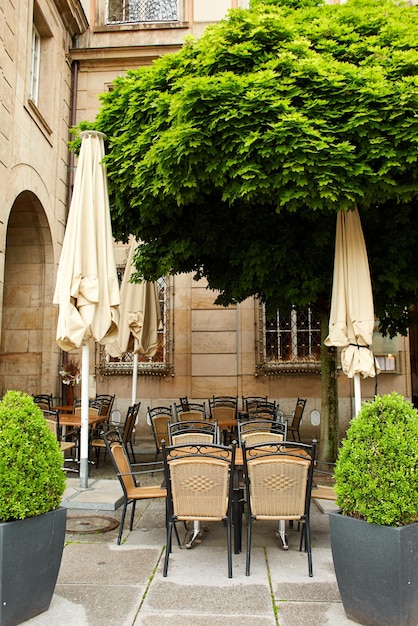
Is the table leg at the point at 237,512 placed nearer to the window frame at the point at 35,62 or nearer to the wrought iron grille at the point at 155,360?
the wrought iron grille at the point at 155,360

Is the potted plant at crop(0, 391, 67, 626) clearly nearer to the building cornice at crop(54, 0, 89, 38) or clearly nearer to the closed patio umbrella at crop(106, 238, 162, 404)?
the closed patio umbrella at crop(106, 238, 162, 404)

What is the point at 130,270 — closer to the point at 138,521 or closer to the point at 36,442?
the point at 138,521

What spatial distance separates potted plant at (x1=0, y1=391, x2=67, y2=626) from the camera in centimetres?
306

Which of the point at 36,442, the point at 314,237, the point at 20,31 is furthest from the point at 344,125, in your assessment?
the point at 20,31

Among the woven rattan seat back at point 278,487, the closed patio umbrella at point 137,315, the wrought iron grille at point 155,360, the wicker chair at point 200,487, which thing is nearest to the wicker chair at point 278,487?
the woven rattan seat back at point 278,487

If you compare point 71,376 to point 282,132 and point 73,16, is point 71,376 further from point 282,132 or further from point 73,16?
point 73,16

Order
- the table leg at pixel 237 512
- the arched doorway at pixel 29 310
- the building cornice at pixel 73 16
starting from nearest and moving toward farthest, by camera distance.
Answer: the table leg at pixel 237 512, the arched doorway at pixel 29 310, the building cornice at pixel 73 16

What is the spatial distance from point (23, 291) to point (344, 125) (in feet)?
27.9

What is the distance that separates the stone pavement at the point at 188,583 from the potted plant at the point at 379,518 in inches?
12.9

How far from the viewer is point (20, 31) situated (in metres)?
9.79

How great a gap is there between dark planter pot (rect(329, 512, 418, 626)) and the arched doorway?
9.27 metres

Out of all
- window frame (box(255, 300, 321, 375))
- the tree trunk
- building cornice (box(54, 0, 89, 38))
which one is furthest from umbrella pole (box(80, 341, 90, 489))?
building cornice (box(54, 0, 89, 38))

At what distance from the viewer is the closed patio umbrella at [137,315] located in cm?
887

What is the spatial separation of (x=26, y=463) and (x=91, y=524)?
2.42 m
